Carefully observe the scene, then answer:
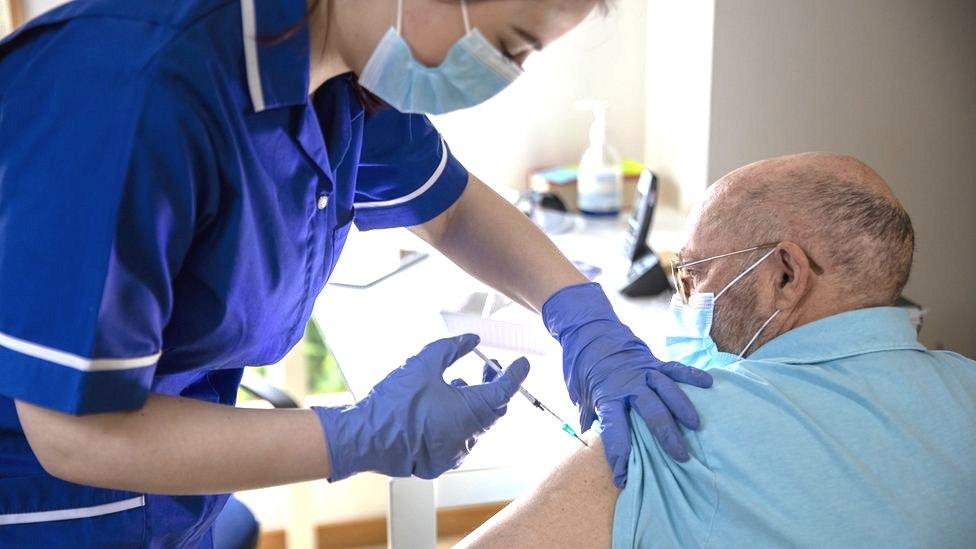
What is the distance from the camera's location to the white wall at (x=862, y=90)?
212 cm

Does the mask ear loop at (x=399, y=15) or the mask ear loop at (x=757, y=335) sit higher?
the mask ear loop at (x=399, y=15)

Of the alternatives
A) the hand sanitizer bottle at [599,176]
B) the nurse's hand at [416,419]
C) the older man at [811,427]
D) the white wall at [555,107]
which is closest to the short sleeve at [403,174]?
the nurse's hand at [416,419]

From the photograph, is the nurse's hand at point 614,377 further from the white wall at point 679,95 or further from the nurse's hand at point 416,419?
the white wall at point 679,95

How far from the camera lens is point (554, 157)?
2.71 m

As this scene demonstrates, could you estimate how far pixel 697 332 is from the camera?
4.49 ft

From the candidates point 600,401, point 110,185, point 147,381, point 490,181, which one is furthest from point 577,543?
point 490,181

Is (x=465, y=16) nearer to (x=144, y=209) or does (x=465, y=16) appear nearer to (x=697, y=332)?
(x=144, y=209)

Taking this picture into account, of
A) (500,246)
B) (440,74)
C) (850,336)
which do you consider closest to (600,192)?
(500,246)

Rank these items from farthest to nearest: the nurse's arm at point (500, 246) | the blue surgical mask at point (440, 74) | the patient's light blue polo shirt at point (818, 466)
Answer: the nurse's arm at point (500, 246)
the patient's light blue polo shirt at point (818, 466)
the blue surgical mask at point (440, 74)

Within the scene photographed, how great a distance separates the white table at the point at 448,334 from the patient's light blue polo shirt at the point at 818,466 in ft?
0.49

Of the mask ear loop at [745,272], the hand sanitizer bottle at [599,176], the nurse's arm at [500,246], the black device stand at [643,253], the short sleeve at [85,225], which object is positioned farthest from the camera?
the hand sanitizer bottle at [599,176]

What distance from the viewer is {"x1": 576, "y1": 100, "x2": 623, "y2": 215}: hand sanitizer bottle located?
2426mm

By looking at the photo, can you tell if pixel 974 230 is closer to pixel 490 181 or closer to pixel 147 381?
pixel 490 181

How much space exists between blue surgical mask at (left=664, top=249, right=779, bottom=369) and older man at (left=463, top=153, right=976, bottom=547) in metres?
0.04
